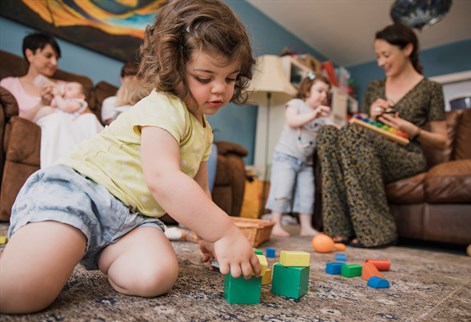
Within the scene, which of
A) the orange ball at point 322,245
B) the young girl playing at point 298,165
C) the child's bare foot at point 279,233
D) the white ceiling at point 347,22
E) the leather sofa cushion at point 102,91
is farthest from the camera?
the white ceiling at point 347,22

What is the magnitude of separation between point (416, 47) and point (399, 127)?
0.49 metres

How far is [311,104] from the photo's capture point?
6.46 feet

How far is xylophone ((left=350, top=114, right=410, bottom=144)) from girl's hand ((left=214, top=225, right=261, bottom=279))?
1.29 m

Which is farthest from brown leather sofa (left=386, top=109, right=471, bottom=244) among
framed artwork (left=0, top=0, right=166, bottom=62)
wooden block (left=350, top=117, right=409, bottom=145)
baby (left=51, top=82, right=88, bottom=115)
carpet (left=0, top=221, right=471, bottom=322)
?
framed artwork (left=0, top=0, right=166, bottom=62)

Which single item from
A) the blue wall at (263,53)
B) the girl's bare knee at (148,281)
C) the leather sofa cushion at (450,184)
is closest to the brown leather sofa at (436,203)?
the leather sofa cushion at (450,184)

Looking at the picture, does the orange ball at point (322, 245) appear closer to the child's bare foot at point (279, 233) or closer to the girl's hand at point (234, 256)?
the child's bare foot at point (279, 233)

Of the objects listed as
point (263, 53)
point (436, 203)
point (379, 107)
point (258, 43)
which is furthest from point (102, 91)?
point (436, 203)

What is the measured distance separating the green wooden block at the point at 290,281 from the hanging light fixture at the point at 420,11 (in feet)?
8.00

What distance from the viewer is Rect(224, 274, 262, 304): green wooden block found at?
22.4 inches

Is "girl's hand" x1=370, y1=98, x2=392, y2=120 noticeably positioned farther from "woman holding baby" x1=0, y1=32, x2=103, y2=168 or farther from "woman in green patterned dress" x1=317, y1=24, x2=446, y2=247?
"woman holding baby" x1=0, y1=32, x2=103, y2=168

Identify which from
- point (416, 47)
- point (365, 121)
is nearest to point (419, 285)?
point (365, 121)

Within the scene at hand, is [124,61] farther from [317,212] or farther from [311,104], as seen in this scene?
[317,212]

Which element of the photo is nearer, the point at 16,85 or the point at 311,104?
the point at 16,85

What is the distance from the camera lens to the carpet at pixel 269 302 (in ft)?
1.64
